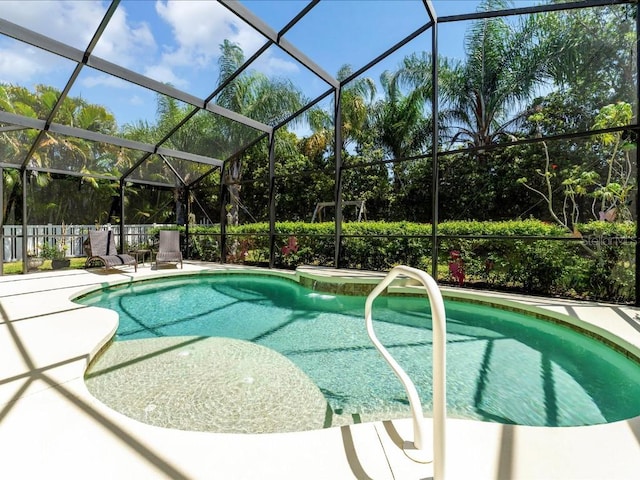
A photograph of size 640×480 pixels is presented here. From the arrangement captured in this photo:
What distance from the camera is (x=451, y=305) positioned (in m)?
5.49

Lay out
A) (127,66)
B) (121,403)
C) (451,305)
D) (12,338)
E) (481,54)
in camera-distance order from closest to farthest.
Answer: (121,403)
(12,338)
(451,305)
(127,66)
(481,54)

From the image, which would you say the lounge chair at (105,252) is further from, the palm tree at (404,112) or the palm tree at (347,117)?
the palm tree at (404,112)

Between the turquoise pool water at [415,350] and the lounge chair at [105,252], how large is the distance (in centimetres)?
153

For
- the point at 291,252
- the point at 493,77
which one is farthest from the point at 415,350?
the point at 493,77

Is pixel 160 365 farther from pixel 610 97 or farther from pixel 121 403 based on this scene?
pixel 610 97

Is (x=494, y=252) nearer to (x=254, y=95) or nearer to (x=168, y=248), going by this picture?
(x=168, y=248)

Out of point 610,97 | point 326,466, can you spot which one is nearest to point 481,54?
point 610,97

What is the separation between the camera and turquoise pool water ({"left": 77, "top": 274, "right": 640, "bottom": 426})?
2689 mm

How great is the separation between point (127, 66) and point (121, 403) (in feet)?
19.3

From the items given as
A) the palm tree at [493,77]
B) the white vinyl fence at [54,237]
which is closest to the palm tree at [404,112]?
the palm tree at [493,77]

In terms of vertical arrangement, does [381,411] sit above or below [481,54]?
below

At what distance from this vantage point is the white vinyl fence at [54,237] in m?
9.23

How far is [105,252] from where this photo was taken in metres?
8.48

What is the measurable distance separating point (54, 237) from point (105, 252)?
7.91 feet
